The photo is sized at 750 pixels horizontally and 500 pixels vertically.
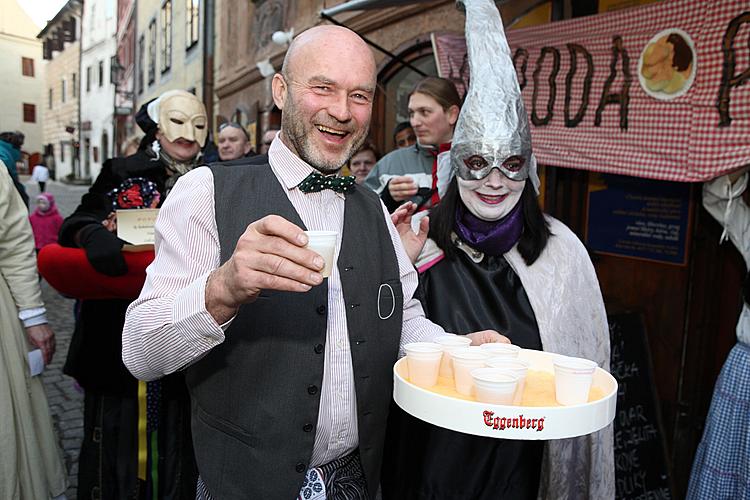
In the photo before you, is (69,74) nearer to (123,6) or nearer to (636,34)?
(123,6)

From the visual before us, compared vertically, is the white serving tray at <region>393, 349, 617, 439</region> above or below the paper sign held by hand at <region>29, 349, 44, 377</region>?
above

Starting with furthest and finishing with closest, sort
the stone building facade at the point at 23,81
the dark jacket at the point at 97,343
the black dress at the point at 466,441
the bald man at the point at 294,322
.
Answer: the stone building facade at the point at 23,81
the dark jacket at the point at 97,343
the black dress at the point at 466,441
the bald man at the point at 294,322

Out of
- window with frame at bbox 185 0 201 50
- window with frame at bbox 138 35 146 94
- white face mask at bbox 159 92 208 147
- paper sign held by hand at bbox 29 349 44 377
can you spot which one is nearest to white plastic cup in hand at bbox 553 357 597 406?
white face mask at bbox 159 92 208 147

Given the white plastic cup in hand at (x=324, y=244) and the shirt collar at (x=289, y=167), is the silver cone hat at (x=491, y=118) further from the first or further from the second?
the white plastic cup in hand at (x=324, y=244)

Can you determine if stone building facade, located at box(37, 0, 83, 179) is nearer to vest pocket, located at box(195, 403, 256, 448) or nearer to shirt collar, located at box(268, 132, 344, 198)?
shirt collar, located at box(268, 132, 344, 198)

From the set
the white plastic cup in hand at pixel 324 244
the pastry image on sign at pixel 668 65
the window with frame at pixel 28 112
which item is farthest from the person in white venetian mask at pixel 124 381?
the window with frame at pixel 28 112

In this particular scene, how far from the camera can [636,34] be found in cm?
341

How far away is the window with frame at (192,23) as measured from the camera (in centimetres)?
1410

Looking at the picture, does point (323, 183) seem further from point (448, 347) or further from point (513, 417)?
point (513, 417)

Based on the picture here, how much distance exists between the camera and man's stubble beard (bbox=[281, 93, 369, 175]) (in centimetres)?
166

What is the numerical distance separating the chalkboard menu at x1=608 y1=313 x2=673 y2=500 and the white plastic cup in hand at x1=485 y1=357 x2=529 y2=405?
2311 millimetres

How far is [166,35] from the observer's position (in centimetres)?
1733

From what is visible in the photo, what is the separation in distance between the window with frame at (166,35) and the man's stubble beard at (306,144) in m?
17.0

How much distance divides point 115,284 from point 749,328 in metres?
2.97
